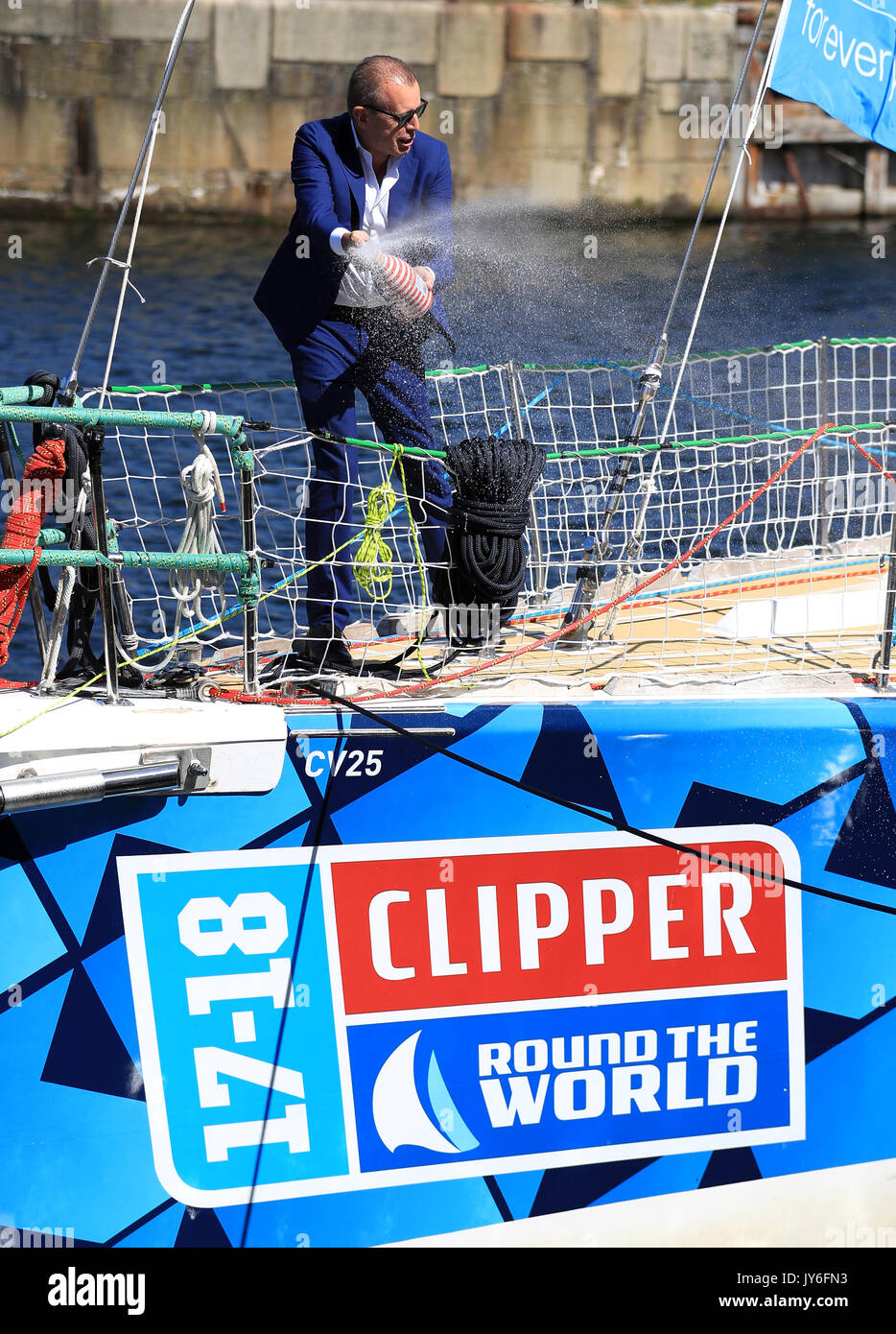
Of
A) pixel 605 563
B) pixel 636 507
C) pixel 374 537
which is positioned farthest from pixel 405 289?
pixel 636 507

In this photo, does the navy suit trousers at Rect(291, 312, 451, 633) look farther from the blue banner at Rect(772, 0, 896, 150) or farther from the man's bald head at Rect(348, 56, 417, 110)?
the blue banner at Rect(772, 0, 896, 150)

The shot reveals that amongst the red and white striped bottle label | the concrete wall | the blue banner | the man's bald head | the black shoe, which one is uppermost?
the concrete wall

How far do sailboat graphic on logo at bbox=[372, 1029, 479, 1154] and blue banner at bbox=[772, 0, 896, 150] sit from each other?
3.73 metres

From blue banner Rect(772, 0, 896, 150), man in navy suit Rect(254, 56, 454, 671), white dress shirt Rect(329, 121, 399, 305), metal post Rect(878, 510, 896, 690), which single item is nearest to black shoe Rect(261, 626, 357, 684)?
man in navy suit Rect(254, 56, 454, 671)

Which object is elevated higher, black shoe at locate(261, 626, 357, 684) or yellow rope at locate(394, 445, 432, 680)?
yellow rope at locate(394, 445, 432, 680)

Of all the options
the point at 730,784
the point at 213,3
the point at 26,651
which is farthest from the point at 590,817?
the point at 213,3

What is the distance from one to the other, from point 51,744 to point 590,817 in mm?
1587

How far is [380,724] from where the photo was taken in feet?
14.0

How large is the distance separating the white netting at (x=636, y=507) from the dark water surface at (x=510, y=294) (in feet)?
7.30

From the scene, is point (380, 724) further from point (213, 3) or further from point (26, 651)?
point (213, 3)

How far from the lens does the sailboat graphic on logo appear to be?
14.4 feet

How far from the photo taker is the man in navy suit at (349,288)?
15.5 ft

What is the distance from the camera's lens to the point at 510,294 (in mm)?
20500

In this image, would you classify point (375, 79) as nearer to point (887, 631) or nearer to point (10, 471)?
point (10, 471)
